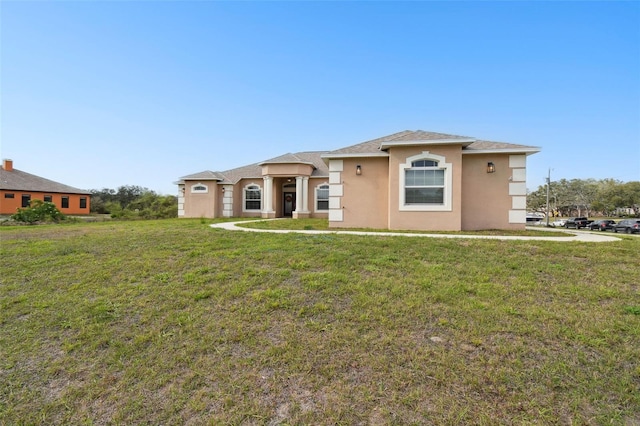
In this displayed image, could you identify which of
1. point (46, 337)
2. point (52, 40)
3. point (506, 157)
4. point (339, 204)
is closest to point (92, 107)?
point (52, 40)

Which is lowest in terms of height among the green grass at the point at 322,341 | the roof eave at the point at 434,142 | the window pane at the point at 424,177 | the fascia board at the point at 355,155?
the green grass at the point at 322,341

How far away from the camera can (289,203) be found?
21.7m

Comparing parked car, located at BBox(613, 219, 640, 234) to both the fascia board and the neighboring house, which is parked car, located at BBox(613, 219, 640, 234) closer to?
the fascia board

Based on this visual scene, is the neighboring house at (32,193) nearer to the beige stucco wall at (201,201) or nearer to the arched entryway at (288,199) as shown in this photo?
the beige stucco wall at (201,201)

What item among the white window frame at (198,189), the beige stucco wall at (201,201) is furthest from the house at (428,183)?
the white window frame at (198,189)

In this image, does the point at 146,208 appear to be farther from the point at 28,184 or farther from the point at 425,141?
the point at 425,141

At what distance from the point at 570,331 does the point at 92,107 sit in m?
20.5

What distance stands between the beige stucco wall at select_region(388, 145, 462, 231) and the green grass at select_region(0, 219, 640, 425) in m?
4.90

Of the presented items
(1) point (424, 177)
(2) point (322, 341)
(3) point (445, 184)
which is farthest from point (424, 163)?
(2) point (322, 341)

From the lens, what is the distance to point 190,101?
16.0 meters

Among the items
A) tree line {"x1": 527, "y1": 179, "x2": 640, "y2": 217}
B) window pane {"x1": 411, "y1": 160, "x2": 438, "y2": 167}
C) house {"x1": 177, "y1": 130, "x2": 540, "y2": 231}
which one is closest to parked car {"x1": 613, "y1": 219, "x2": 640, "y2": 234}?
house {"x1": 177, "y1": 130, "x2": 540, "y2": 231}

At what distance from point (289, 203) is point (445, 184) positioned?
13177mm

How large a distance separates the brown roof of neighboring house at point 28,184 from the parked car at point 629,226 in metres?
54.5

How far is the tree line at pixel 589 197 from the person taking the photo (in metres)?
50.5
